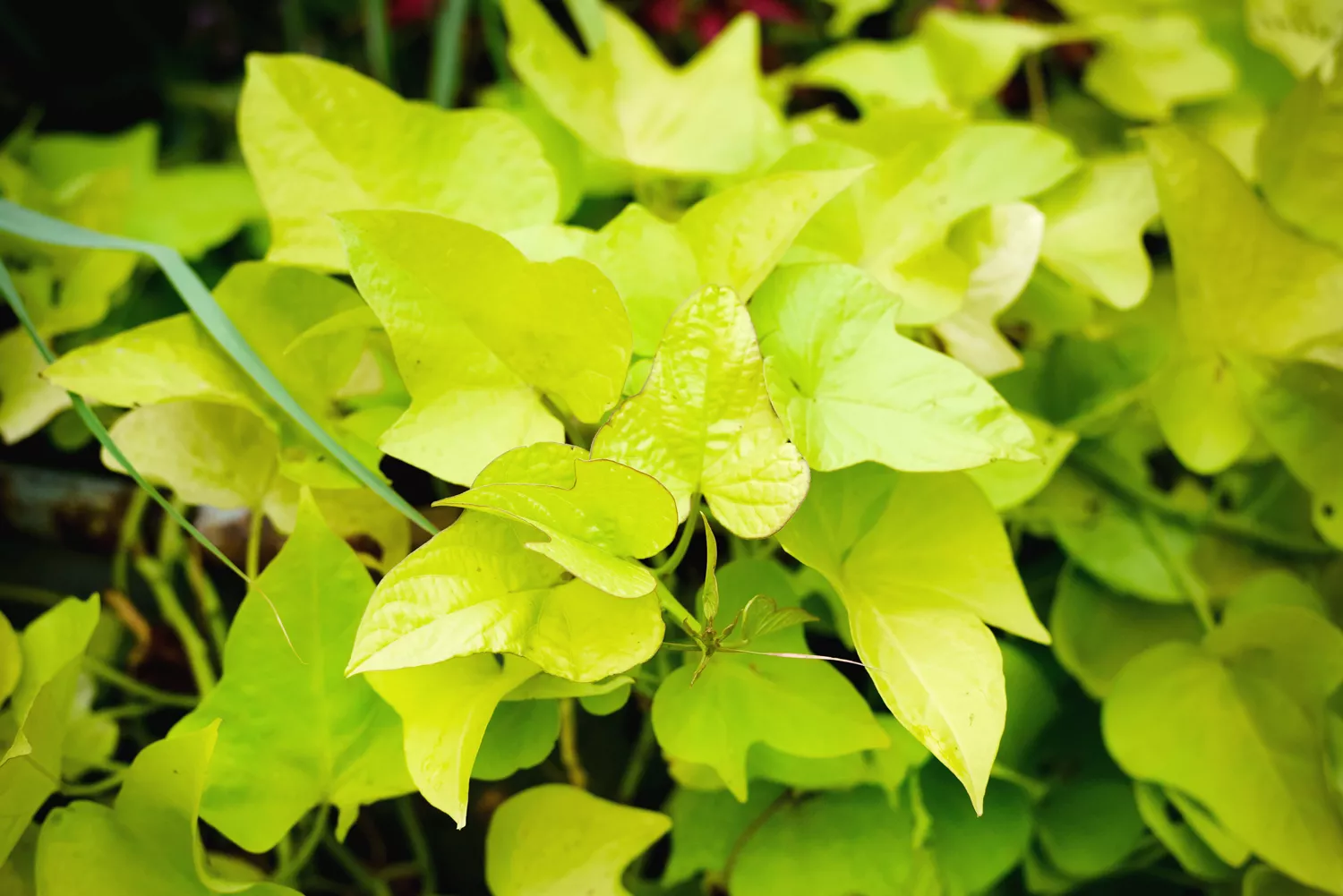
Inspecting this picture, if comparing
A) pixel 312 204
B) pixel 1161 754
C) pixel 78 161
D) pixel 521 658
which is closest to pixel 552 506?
pixel 521 658

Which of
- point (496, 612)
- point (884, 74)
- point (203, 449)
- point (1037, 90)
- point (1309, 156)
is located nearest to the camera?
point (496, 612)

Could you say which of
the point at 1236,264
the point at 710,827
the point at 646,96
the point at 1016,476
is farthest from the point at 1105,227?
the point at 710,827

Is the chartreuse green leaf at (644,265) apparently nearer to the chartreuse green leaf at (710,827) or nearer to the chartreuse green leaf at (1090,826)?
the chartreuse green leaf at (710,827)

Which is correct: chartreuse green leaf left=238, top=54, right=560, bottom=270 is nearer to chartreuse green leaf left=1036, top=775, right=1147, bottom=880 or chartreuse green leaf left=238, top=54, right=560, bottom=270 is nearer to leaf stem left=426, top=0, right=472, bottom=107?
leaf stem left=426, top=0, right=472, bottom=107

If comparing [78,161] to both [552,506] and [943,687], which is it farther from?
[943,687]

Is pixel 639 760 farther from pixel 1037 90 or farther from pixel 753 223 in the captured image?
pixel 1037 90
